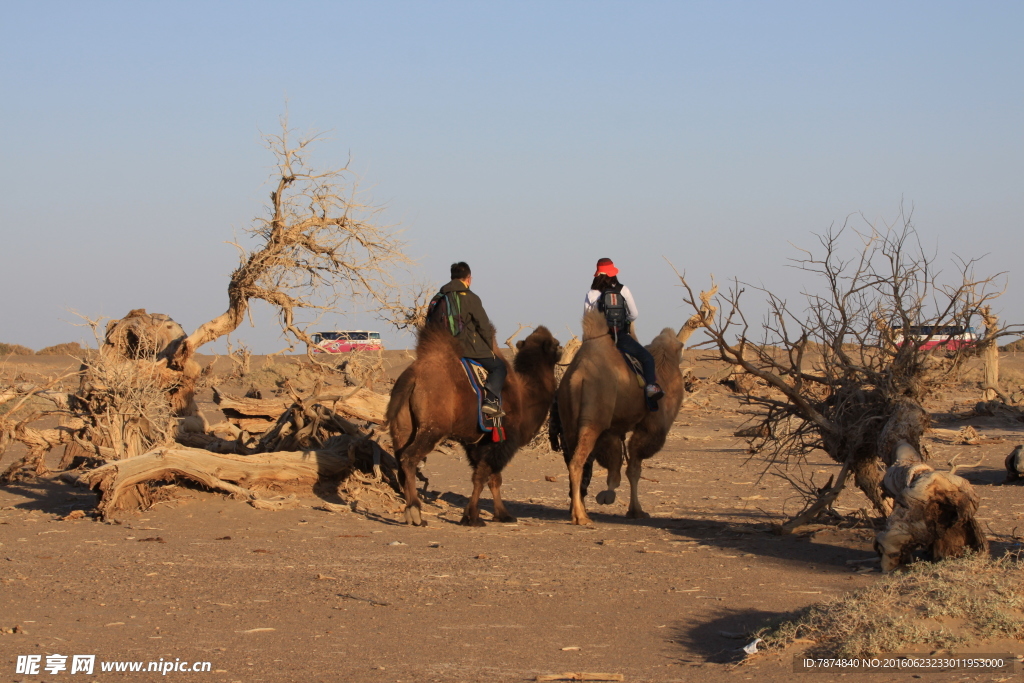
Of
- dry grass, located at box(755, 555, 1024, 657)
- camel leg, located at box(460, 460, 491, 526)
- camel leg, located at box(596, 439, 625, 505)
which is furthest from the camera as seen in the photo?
camel leg, located at box(596, 439, 625, 505)

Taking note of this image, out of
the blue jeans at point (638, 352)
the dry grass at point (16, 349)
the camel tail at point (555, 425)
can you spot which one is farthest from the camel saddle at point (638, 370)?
the dry grass at point (16, 349)

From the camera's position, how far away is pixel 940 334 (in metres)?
9.00

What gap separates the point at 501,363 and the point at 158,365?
4.92 m

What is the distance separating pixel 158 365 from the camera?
12664mm

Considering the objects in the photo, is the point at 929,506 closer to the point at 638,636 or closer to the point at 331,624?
the point at 638,636

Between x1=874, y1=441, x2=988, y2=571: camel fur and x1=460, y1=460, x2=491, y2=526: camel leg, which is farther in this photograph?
x1=460, y1=460, x2=491, y2=526: camel leg

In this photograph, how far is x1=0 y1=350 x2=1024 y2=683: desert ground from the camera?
5.58m

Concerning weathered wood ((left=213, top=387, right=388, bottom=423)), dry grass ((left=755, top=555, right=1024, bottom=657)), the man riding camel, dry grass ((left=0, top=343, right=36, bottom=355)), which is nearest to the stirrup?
the man riding camel

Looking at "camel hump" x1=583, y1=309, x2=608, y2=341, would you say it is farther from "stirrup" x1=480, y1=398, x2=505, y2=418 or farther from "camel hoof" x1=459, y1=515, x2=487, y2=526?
"camel hoof" x1=459, y1=515, x2=487, y2=526

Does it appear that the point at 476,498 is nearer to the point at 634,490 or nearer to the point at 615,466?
the point at 615,466

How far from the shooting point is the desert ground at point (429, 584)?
220 inches

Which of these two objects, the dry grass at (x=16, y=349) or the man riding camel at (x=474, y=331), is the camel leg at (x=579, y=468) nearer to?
the man riding camel at (x=474, y=331)

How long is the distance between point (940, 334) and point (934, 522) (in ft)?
7.88

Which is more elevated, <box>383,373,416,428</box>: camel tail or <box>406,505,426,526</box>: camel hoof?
<box>383,373,416,428</box>: camel tail
